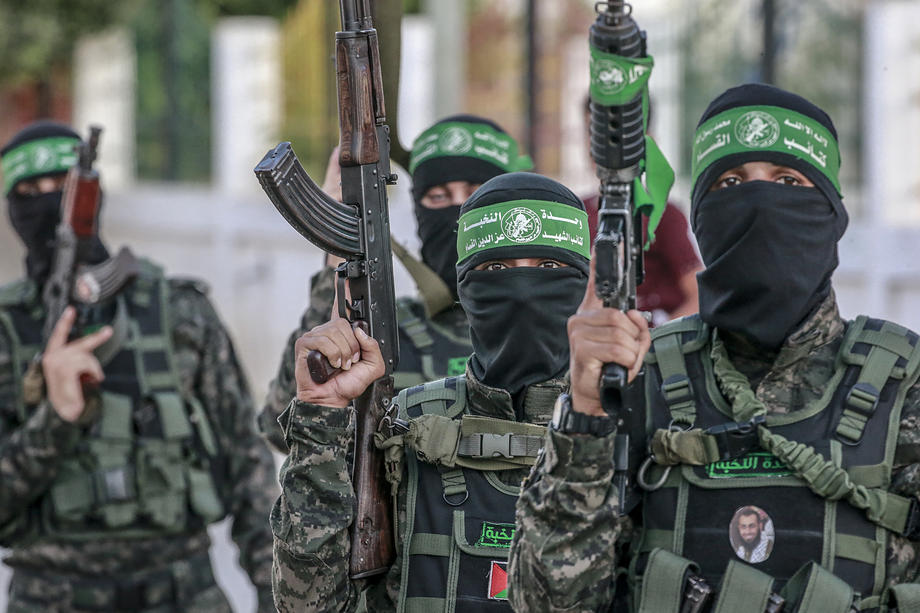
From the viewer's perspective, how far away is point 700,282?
300 centimetres

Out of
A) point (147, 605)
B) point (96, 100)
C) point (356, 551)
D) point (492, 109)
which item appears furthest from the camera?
point (96, 100)

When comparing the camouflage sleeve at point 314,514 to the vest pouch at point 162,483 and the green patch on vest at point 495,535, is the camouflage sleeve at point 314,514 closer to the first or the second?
the green patch on vest at point 495,535

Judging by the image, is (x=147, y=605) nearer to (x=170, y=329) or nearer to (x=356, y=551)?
(x=170, y=329)

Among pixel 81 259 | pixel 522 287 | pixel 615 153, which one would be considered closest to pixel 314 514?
pixel 522 287

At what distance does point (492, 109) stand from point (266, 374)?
8.99ft

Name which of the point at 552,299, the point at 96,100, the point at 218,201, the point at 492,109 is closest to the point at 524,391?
the point at 552,299

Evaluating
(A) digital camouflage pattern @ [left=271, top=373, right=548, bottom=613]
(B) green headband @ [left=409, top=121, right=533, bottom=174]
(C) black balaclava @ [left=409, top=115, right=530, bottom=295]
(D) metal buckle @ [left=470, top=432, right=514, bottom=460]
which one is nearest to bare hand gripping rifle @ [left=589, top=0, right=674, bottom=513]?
(D) metal buckle @ [left=470, top=432, right=514, bottom=460]

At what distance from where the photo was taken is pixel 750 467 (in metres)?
2.84

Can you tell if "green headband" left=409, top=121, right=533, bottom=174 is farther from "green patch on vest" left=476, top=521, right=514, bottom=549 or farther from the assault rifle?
the assault rifle

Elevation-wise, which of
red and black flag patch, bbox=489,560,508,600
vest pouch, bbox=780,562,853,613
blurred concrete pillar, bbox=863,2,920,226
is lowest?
red and black flag patch, bbox=489,560,508,600

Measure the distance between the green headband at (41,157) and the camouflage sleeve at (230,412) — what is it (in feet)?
2.24

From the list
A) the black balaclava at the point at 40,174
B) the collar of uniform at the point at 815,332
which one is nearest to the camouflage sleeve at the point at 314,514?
the collar of uniform at the point at 815,332

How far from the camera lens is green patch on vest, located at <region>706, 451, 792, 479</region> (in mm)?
2824

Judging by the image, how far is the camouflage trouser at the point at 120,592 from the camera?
4.90m
